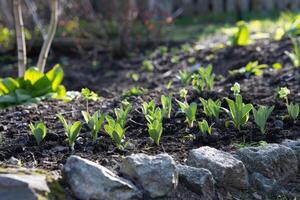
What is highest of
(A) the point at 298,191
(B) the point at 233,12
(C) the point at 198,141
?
(B) the point at 233,12

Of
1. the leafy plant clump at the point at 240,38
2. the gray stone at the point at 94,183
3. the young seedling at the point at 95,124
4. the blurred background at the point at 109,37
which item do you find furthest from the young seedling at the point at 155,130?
the leafy plant clump at the point at 240,38

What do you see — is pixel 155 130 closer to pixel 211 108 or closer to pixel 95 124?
pixel 95 124

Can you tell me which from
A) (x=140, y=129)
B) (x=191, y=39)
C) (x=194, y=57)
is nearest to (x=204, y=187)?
(x=140, y=129)

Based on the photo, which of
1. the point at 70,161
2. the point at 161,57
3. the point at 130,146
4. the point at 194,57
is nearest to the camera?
the point at 70,161

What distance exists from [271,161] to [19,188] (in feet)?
4.31

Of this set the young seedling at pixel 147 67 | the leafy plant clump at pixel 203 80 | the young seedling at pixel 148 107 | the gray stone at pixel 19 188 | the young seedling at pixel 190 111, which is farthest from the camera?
the young seedling at pixel 147 67

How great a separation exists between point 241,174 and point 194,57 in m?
4.01

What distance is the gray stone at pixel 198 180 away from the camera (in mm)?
2846

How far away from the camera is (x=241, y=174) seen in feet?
9.78

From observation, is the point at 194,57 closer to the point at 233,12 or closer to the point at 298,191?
the point at 298,191

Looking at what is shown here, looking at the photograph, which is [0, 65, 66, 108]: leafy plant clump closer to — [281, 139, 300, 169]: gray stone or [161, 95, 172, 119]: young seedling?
[161, 95, 172, 119]: young seedling

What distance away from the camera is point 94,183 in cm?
265

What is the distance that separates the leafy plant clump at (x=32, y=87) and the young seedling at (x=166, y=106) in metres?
1.22

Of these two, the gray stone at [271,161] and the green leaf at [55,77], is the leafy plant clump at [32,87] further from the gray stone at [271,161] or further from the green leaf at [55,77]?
the gray stone at [271,161]
